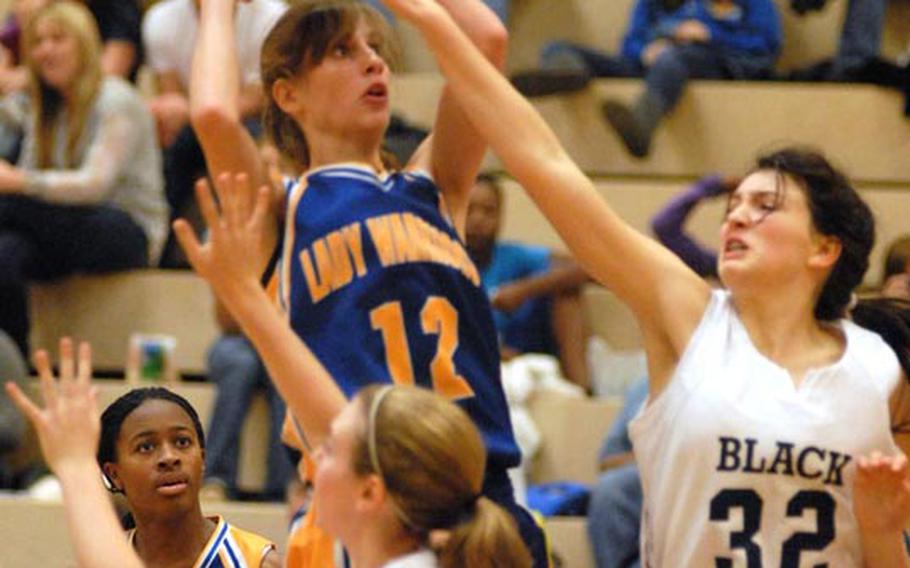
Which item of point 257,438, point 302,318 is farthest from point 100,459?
point 257,438

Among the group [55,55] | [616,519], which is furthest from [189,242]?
[55,55]

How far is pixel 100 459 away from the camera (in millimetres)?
3508

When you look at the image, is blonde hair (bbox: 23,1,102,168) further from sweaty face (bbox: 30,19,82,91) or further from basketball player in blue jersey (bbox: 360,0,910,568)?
basketball player in blue jersey (bbox: 360,0,910,568)

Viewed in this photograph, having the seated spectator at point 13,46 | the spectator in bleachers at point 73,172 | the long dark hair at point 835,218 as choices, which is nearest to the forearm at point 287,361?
the long dark hair at point 835,218

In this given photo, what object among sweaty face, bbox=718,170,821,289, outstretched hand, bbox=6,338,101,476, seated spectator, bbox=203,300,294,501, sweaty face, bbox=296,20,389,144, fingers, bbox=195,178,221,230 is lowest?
seated spectator, bbox=203,300,294,501

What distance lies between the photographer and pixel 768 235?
3258 millimetres

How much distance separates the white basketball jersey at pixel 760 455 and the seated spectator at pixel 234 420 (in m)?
2.67

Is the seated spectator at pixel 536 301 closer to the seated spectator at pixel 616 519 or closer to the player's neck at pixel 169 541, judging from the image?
the seated spectator at pixel 616 519

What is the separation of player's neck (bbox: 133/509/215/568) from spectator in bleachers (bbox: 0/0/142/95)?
403cm

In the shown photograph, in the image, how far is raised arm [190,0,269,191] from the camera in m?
3.20

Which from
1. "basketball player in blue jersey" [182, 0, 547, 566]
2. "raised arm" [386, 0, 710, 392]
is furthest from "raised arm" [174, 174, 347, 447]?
"raised arm" [386, 0, 710, 392]

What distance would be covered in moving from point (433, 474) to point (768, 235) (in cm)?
90

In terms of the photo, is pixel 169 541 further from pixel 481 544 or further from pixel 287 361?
pixel 481 544

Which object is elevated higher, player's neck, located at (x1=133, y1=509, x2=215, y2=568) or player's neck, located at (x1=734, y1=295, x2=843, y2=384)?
player's neck, located at (x1=734, y1=295, x2=843, y2=384)
